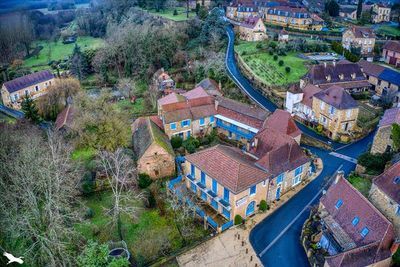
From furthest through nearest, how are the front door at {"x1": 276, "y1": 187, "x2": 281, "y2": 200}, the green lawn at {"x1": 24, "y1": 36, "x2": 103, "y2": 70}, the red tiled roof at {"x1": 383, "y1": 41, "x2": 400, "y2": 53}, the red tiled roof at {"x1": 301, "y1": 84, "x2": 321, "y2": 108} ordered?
the green lawn at {"x1": 24, "y1": 36, "x2": 103, "y2": 70} < the red tiled roof at {"x1": 383, "y1": 41, "x2": 400, "y2": 53} < the red tiled roof at {"x1": 301, "y1": 84, "x2": 321, "y2": 108} < the front door at {"x1": 276, "y1": 187, "x2": 281, "y2": 200}

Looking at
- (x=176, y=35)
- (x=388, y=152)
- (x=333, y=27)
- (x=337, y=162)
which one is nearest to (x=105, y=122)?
(x=337, y=162)

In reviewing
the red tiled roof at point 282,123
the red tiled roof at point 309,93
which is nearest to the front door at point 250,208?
the red tiled roof at point 282,123

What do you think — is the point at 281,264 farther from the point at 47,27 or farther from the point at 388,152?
Answer: the point at 47,27

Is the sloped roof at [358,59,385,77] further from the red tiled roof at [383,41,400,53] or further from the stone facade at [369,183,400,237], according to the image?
the stone facade at [369,183,400,237]

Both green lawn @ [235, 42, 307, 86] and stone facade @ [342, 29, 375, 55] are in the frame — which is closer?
green lawn @ [235, 42, 307, 86]

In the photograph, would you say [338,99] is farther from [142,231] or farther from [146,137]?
[142,231]

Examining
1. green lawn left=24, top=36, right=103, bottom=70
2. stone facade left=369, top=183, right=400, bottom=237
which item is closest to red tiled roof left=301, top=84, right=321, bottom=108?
stone facade left=369, top=183, right=400, bottom=237
